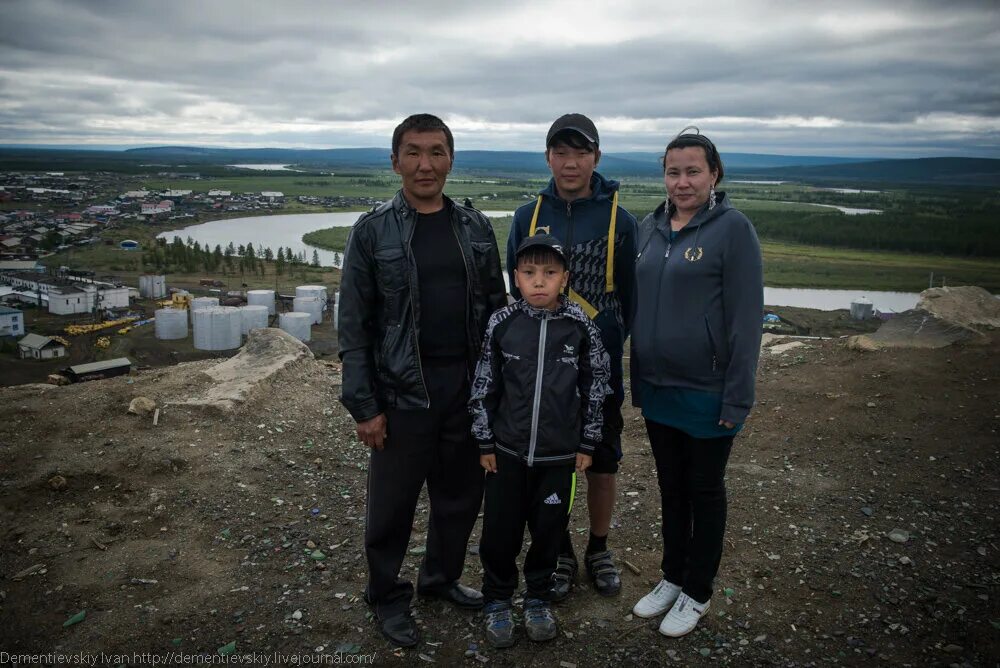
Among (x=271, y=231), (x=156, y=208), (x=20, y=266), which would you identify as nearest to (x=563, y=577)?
(x=20, y=266)

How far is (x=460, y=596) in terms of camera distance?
3.62m

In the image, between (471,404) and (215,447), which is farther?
(215,447)

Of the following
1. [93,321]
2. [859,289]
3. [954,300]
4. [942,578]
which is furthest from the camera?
[859,289]

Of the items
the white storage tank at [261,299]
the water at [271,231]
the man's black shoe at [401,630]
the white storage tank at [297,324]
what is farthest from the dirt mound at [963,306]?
the water at [271,231]

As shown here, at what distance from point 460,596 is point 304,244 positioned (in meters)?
64.8

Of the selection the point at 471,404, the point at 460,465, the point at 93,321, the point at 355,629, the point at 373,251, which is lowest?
the point at 93,321

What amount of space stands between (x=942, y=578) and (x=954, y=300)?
7449 mm

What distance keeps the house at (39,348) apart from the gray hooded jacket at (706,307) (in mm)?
25799

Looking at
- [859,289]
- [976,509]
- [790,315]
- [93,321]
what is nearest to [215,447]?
[976,509]

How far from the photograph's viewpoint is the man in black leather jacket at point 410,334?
321 cm

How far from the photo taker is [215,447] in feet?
18.1

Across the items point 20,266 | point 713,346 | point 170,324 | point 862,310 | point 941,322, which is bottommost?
point 170,324

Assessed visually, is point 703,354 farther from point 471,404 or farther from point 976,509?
point 976,509

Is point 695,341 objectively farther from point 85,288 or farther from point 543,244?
point 85,288
